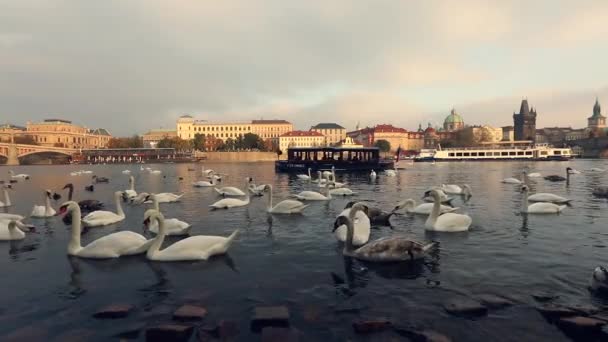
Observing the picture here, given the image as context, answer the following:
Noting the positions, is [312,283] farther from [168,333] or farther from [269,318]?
[168,333]

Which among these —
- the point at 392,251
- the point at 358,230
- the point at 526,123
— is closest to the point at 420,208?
the point at 358,230

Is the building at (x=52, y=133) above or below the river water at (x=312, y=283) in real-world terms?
above

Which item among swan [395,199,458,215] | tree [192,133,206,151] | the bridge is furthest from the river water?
tree [192,133,206,151]

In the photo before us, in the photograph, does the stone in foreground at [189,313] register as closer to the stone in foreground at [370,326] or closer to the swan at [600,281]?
the stone in foreground at [370,326]

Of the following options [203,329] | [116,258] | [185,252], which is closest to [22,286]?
[116,258]

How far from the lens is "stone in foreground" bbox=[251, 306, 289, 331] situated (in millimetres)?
5801

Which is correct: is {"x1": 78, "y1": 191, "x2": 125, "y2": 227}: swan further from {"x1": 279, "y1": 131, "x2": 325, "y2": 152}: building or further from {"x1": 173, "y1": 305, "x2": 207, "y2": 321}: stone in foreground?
{"x1": 279, "y1": 131, "x2": 325, "y2": 152}: building

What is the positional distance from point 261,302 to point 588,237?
10.4 meters

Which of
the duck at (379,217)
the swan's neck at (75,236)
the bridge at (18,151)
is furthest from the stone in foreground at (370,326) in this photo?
the bridge at (18,151)

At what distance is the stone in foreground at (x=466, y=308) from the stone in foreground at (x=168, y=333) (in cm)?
407

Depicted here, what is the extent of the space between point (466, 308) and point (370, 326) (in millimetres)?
1721

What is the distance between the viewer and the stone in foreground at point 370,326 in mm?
5594

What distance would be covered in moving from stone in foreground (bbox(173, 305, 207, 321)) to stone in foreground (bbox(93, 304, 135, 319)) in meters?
0.86

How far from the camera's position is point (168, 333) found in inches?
214
